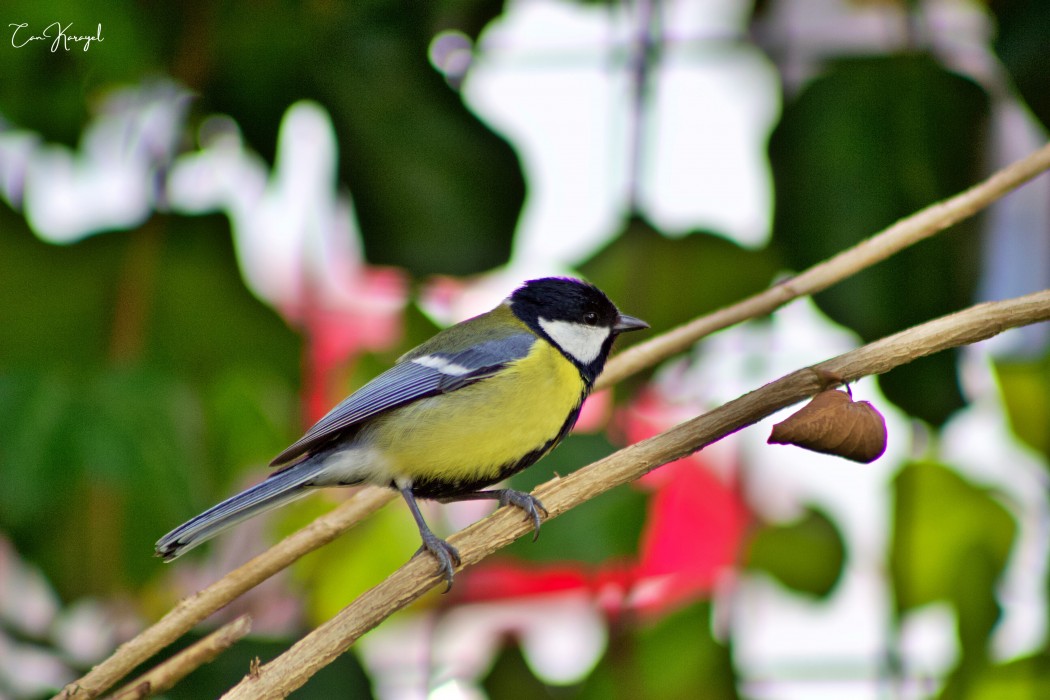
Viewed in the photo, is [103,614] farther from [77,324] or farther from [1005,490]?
[1005,490]

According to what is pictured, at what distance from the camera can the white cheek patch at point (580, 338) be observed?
81 cm

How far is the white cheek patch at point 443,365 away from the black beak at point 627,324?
13 centimetres

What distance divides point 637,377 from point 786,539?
19 cm

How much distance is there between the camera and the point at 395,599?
543mm

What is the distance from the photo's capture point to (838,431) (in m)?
0.45

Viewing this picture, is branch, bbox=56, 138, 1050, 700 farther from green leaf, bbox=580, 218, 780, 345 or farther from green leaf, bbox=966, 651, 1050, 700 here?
green leaf, bbox=966, 651, 1050, 700

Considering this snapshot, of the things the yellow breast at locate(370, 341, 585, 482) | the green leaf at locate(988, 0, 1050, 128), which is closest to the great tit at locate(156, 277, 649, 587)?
the yellow breast at locate(370, 341, 585, 482)

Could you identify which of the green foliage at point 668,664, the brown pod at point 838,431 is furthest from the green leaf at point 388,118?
the brown pod at point 838,431

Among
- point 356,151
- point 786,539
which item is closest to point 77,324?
point 356,151

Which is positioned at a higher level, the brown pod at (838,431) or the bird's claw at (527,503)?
the brown pod at (838,431)

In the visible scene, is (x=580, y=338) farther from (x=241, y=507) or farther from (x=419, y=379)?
(x=241, y=507)

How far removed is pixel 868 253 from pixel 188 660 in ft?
1.60
